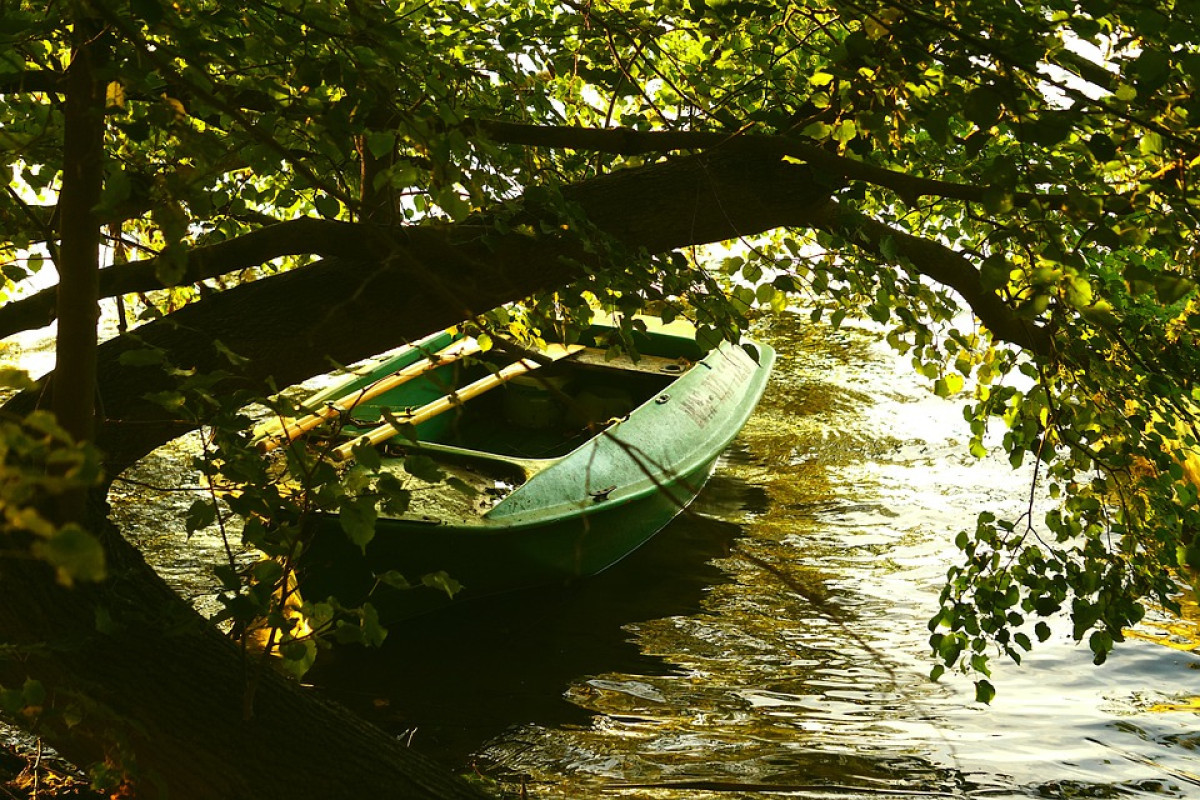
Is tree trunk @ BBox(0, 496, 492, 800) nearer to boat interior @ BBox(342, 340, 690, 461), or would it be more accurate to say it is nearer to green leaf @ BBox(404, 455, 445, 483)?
green leaf @ BBox(404, 455, 445, 483)

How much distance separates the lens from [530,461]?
7164mm

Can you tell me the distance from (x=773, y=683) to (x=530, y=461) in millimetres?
2011

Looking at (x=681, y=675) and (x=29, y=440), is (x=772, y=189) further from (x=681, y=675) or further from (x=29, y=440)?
(x=681, y=675)

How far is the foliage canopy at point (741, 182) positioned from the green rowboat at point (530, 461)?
95 centimetres

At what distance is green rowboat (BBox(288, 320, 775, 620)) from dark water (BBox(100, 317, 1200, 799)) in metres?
0.44

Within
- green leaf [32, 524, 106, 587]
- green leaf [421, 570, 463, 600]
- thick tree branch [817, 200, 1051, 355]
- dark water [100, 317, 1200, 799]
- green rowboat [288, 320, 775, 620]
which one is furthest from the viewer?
green rowboat [288, 320, 775, 620]

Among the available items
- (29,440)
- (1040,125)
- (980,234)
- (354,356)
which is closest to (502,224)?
(354,356)

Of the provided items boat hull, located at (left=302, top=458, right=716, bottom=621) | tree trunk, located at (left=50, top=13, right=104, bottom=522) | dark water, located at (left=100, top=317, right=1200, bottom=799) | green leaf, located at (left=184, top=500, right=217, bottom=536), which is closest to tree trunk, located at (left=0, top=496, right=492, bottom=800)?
green leaf, located at (left=184, top=500, right=217, bottom=536)

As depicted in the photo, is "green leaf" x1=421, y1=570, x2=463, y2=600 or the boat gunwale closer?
"green leaf" x1=421, y1=570, x2=463, y2=600

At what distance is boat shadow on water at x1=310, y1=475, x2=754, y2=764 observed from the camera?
6.36 meters

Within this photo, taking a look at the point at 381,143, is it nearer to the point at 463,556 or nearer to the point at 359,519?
the point at 359,519

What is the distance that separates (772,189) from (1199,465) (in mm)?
6125

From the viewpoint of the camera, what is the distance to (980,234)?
4.54 meters

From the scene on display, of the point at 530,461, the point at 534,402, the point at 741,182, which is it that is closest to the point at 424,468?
the point at 741,182
